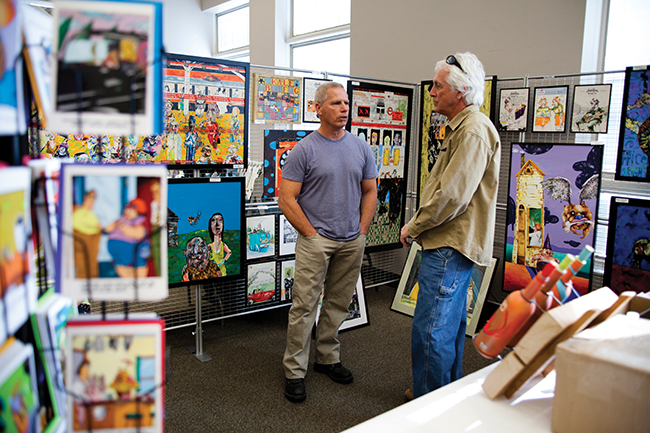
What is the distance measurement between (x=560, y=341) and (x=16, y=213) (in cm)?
116

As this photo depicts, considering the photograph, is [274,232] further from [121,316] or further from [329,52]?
[329,52]

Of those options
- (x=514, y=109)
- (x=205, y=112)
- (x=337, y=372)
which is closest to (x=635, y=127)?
(x=514, y=109)

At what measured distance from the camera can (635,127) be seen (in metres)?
2.82

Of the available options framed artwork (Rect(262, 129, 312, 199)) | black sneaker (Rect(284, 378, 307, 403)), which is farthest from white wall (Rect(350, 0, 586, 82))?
black sneaker (Rect(284, 378, 307, 403))

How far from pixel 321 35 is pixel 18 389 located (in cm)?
588

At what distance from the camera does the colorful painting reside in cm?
332

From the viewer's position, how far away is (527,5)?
12.1 ft

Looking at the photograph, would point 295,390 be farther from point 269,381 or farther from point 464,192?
point 464,192

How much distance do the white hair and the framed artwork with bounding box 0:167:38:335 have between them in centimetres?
170

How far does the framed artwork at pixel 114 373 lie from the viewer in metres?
0.87

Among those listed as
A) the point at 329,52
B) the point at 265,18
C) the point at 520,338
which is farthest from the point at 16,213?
the point at 265,18

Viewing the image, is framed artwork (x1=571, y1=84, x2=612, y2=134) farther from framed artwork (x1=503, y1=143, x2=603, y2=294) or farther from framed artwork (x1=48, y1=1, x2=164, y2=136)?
framed artwork (x1=48, y1=1, x2=164, y2=136)

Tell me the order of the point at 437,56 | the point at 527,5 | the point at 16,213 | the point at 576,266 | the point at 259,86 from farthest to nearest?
the point at 437,56, the point at 527,5, the point at 259,86, the point at 576,266, the point at 16,213

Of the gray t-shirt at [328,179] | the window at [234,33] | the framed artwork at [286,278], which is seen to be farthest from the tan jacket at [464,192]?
the window at [234,33]
